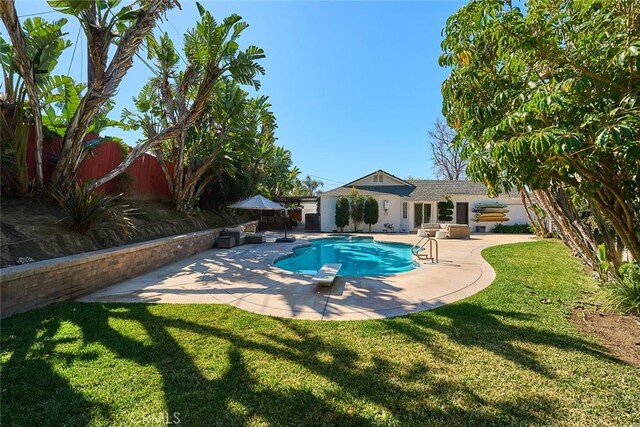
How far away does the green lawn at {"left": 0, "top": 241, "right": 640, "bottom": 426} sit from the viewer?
2.83 meters

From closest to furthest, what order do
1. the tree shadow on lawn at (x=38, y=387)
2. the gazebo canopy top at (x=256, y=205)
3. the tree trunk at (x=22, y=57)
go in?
the tree shadow on lawn at (x=38, y=387), the tree trunk at (x=22, y=57), the gazebo canopy top at (x=256, y=205)

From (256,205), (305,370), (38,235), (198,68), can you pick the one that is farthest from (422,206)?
(38,235)

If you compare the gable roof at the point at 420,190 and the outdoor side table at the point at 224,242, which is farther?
the gable roof at the point at 420,190

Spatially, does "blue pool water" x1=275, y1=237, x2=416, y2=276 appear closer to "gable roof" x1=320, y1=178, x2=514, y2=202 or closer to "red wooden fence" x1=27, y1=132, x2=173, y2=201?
"gable roof" x1=320, y1=178, x2=514, y2=202

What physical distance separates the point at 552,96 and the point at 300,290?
→ 19.7 feet

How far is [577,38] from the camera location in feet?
13.0

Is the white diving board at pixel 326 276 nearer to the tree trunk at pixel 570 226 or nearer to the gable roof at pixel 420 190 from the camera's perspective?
the tree trunk at pixel 570 226

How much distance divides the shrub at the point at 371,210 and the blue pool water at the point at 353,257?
4.57 meters

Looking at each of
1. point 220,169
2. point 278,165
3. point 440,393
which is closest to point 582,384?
point 440,393

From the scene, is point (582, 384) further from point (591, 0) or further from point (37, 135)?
point (37, 135)

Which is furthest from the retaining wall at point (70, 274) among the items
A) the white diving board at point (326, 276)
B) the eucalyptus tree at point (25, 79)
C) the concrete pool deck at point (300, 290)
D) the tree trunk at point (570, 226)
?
the tree trunk at point (570, 226)

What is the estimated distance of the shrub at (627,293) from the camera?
533 cm

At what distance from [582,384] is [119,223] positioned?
36.3ft

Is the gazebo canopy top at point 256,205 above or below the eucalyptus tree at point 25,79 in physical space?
below
